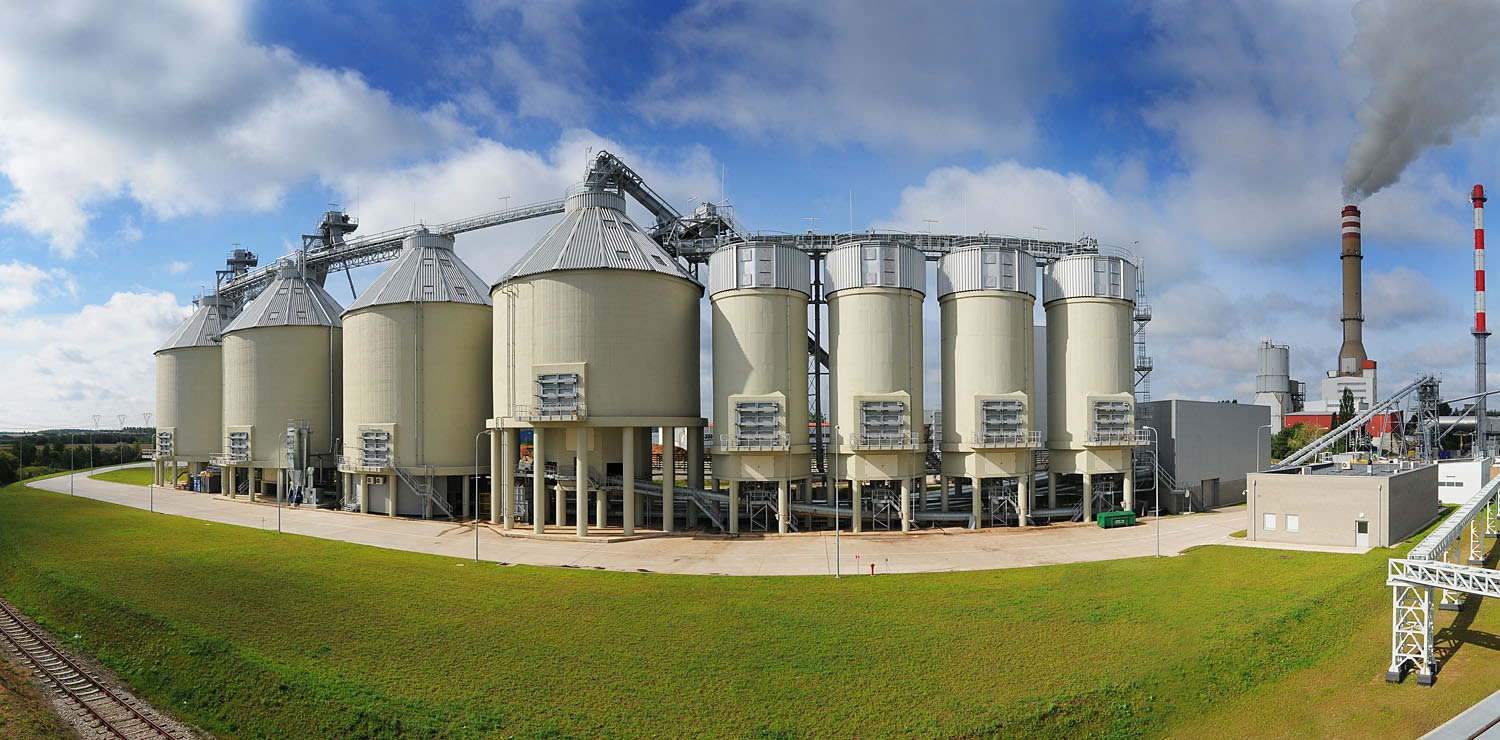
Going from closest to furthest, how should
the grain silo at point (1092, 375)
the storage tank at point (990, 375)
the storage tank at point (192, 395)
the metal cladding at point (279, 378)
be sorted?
the storage tank at point (990, 375) < the grain silo at point (1092, 375) < the metal cladding at point (279, 378) < the storage tank at point (192, 395)

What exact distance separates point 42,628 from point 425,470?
93.7ft

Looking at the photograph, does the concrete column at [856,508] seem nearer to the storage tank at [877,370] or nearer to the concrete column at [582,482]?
the storage tank at [877,370]

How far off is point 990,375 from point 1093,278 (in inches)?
485

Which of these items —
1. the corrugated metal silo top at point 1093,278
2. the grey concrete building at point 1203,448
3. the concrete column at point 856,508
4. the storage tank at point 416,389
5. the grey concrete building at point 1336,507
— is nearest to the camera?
the grey concrete building at point 1336,507

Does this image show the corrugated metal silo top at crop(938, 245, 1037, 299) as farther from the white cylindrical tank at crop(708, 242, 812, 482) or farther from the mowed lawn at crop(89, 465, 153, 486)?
the mowed lawn at crop(89, 465, 153, 486)

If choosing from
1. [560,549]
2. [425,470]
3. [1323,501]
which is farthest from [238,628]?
[1323,501]

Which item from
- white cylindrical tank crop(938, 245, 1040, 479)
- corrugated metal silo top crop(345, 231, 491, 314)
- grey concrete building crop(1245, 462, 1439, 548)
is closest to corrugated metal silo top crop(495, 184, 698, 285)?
corrugated metal silo top crop(345, 231, 491, 314)

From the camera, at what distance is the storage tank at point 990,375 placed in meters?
58.6

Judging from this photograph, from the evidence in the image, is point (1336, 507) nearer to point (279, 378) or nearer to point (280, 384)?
point (280, 384)

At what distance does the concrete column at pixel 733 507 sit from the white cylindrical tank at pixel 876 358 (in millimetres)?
7638

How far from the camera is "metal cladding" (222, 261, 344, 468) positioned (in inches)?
3054

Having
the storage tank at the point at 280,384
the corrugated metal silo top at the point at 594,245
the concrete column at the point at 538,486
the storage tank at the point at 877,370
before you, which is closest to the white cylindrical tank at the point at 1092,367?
the storage tank at the point at 877,370

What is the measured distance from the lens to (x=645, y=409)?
56.2 meters

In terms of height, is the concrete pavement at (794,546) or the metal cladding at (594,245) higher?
the metal cladding at (594,245)
